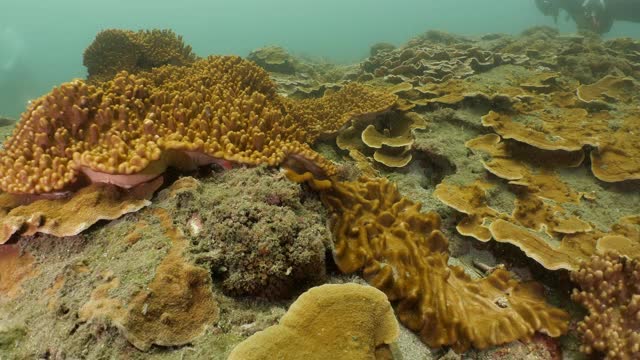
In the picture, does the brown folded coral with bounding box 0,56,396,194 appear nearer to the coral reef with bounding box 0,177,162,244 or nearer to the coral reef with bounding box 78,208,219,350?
the coral reef with bounding box 0,177,162,244

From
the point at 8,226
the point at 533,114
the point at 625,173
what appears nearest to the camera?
the point at 8,226

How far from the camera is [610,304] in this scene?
Answer: 10.6 feet

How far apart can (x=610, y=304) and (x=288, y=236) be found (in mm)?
3048

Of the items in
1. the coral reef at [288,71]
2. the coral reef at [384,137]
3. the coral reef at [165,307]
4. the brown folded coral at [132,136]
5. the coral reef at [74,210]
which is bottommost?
the coral reef at [288,71]

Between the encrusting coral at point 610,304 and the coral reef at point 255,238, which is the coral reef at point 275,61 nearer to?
the coral reef at point 255,238

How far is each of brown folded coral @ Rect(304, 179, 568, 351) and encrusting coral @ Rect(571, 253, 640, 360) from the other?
23 centimetres

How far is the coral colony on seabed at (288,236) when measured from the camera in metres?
2.26

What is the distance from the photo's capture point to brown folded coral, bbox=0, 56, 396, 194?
305 cm

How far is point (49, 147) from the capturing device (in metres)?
3.44

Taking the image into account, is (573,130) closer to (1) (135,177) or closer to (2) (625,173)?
(2) (625,173)

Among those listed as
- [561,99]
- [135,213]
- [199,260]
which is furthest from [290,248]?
[561,99]

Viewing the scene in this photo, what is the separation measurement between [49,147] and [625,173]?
7.16m

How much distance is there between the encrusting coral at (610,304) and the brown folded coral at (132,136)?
271cm

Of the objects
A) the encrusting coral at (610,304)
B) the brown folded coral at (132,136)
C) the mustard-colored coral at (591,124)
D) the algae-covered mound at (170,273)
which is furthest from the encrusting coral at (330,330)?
the mustard-colored coral at (591,124)
